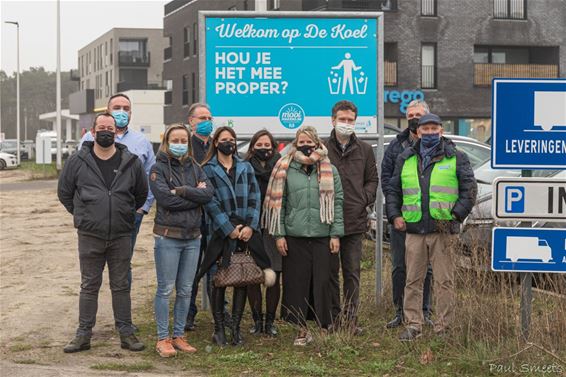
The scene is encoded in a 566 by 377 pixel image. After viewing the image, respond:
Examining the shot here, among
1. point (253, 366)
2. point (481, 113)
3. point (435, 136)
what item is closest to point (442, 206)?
point (435, 136)

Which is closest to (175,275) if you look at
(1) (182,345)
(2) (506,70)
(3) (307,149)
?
(1) (182,345)

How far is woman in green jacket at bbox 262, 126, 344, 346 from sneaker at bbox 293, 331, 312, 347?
0.03 metres

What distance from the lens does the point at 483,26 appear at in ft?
141

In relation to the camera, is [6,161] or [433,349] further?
[6,161]

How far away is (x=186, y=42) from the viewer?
2250 inches

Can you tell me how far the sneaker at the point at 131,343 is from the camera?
308 inches

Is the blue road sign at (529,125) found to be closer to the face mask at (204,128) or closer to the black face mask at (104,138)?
the face mask at (204,128)

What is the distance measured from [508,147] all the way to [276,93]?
3261 mm

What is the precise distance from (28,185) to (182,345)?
1188 inches

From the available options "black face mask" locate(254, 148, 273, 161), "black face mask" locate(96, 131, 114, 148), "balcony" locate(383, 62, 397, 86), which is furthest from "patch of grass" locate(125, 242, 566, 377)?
"balcony" locate(383, 62, 397, 86)

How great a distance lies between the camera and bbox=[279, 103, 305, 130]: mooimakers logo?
9.40 meters

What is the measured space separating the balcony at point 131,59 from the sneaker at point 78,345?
82699mm

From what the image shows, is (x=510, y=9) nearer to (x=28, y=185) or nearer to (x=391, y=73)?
(x=391, y=73)

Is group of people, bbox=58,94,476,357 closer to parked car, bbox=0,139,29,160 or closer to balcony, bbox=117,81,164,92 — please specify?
parked car, bbox=0,139,29,160
